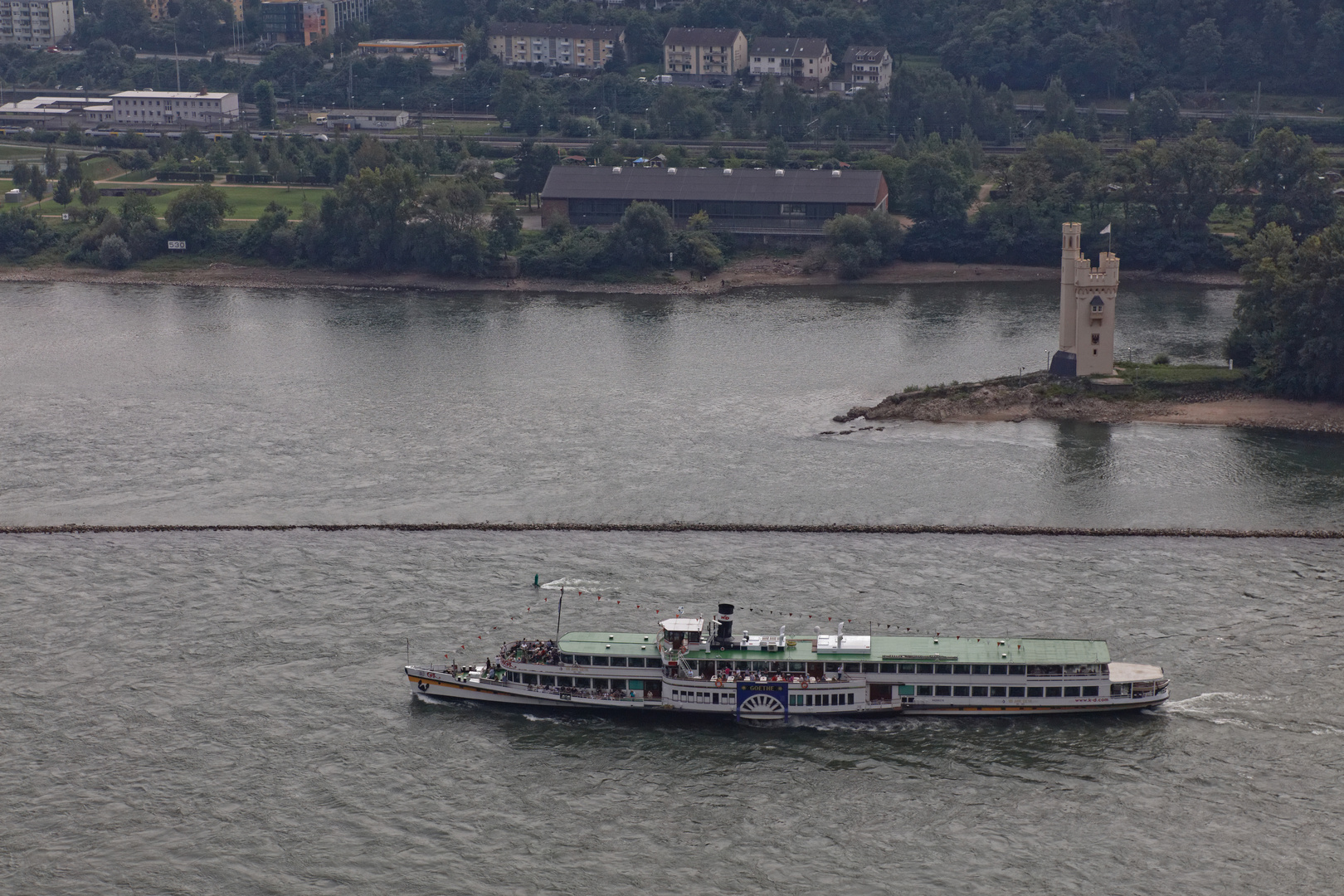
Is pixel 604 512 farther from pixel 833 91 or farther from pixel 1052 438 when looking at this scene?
pixel 833 91

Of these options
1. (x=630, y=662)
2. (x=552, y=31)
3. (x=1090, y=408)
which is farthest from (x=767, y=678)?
(x=552, y=31)

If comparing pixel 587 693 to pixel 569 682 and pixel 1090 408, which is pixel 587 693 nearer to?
pixel 569 682

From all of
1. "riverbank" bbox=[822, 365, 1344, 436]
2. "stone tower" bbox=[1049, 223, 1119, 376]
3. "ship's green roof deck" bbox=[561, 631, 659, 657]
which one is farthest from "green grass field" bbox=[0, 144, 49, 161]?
"ship's green roof deck" bbox=[561, 631, 659, 657]

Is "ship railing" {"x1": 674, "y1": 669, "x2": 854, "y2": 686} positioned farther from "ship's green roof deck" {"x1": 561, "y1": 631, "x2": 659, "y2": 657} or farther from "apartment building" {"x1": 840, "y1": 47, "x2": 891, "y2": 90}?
"apartment building" {"x1": 840, "y1": 47, "x2": 891, "y2": 90}

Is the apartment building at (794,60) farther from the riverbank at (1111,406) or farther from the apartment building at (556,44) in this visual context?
the riverbank at (1111,406)

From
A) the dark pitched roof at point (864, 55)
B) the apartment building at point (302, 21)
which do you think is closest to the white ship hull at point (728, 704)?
the dark pitched roof at point (864, 55)

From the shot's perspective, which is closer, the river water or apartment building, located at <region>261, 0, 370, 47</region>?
the river water

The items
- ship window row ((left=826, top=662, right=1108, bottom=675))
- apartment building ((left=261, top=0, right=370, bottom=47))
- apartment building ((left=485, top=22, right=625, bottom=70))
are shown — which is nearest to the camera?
ship window row ((left=826, top=662, right=1108, bottom=675))

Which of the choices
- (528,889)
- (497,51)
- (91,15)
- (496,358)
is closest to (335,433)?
(496,358)
